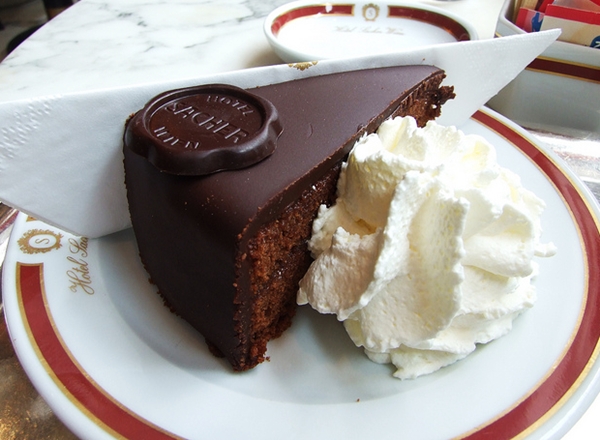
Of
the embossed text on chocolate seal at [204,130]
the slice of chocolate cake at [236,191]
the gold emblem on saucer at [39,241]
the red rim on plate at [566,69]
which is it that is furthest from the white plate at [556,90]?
the gold emblem on saucer at [39,241]

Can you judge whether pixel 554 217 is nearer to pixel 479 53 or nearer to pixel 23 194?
pixel 479 53

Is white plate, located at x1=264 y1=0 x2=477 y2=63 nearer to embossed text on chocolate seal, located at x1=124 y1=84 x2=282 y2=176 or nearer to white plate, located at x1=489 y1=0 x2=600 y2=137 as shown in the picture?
white plate, located at x1=489 y1=0 x2=600 y2=137

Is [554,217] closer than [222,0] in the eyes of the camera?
Yes

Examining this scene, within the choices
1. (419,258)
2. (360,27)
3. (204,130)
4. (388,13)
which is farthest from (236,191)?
(388,13)

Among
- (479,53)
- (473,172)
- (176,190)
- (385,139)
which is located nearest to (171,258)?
(176,190)

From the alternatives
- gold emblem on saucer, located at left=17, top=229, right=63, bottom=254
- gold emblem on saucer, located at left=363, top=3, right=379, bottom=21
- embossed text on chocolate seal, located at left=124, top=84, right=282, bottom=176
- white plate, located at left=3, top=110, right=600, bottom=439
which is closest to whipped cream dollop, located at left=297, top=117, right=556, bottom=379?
white plate, located at left=3, top=110, right=600, bottom=439

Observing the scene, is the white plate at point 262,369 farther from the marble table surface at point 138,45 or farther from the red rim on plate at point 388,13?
the red rim on plate at point 388,13
